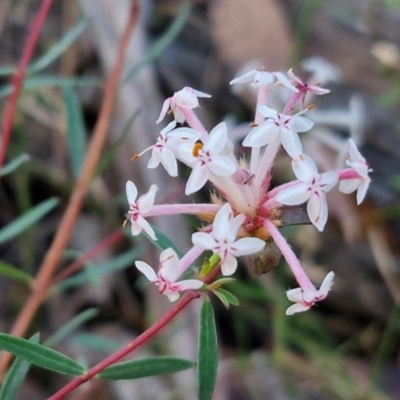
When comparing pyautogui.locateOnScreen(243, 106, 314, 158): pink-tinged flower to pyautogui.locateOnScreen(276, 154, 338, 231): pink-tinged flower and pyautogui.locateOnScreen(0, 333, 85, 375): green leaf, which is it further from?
pyautogui.locateOnScreen(0, 333, 85, 375): green leaf

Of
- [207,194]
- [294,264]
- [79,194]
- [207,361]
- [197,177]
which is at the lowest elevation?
[207,194]

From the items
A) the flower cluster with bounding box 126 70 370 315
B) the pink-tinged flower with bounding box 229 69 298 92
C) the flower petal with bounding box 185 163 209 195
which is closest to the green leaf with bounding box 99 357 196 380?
the flower cluster with bounding box 126 70 370 315

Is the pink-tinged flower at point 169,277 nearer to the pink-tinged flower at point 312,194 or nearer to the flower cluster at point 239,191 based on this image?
the flower cluster at point 239,191

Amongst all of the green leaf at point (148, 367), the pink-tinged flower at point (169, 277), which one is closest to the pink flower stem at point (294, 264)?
the pink-tinged flower at point (169, 277)

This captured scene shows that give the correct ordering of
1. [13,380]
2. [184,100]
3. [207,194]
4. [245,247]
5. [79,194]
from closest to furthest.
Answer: [245,247], [184,100], [13,380], [79,194], [207,194]

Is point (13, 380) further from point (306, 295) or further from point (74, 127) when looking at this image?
point (74, 127)

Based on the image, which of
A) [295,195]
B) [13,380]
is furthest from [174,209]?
[13,380]
